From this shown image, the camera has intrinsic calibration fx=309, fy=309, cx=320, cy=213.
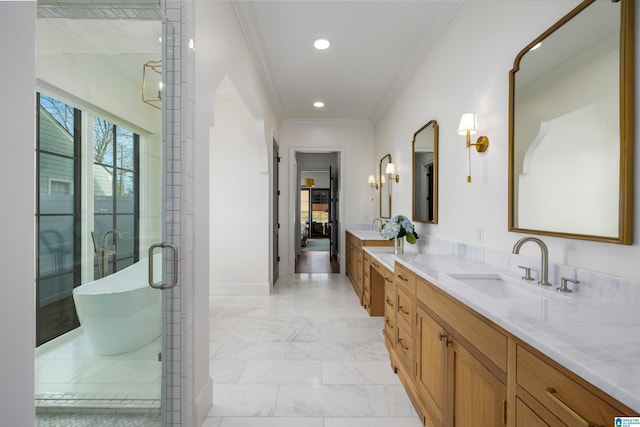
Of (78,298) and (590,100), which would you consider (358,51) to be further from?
(78,298)

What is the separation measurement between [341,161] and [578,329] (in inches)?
202

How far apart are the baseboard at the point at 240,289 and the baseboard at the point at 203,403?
8.19 feet

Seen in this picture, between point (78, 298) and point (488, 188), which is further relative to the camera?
point (488, 188)

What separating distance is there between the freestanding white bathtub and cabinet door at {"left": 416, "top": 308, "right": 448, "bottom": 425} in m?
1.45

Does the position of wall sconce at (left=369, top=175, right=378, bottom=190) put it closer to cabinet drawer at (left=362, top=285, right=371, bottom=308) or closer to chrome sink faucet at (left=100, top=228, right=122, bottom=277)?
cabinet drawer at (left=362, top=285, right=371, bottom=308)

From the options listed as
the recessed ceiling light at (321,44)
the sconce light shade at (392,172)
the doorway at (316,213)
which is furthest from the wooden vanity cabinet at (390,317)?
the doorway at (316,213)

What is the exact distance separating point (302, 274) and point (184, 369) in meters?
4.39

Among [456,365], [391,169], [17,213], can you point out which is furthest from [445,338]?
[391,169]

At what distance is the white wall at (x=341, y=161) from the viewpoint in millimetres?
5773

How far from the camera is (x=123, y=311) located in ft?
5.43

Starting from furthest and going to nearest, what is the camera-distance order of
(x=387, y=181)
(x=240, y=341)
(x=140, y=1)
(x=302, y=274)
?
1. (x=302, y=274)
2. (x=387, y=181)
3. (x=240, y=341)
4. (x=140, y=1)

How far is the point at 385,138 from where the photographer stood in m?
4.94

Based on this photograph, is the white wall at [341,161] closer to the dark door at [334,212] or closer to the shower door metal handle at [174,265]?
the dark door at [334,212]

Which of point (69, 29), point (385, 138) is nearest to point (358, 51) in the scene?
point (385, 138)
